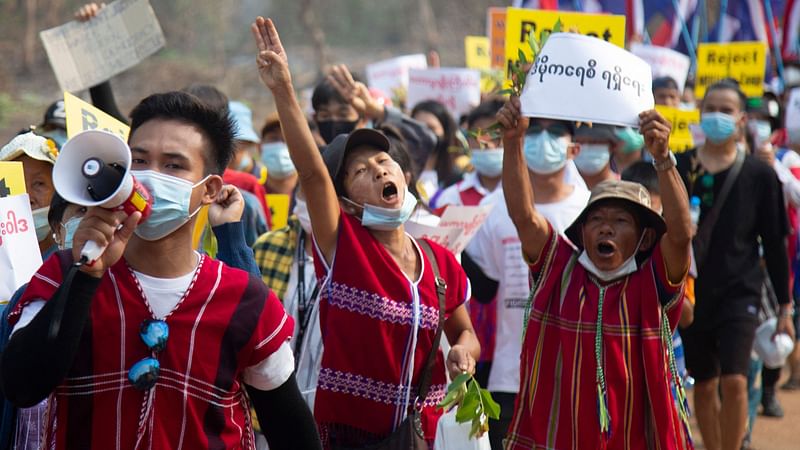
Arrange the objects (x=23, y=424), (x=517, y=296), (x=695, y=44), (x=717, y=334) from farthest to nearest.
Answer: (x=695, y=44) → (x=717, y=334) → (x=517, y=296) → (x=23, y=424)

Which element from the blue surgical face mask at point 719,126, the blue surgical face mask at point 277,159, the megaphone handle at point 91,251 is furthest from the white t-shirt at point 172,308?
the blue surgical face mask at point 277,159

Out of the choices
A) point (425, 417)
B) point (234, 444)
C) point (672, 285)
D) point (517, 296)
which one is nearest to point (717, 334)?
point (517, 296)

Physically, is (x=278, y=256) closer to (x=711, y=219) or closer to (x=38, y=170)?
(x=38, y=170)

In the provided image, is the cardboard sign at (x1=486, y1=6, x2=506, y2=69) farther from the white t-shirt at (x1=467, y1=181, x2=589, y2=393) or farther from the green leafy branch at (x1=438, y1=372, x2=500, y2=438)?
the green leafy branch at (x1=438, y1=372, x2=500, y2=438)

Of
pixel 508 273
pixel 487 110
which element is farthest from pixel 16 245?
pixel 487 110

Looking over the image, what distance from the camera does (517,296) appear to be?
6324 millimetres

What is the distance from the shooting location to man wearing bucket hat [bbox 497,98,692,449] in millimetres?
4672

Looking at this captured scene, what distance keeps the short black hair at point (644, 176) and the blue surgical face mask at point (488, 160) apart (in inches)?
63.9

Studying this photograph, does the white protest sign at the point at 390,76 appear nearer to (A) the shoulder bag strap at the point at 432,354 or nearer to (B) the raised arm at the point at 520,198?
(B) the raised arm at the point at 520,198

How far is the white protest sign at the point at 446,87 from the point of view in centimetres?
1150

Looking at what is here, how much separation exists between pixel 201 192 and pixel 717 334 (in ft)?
16.2

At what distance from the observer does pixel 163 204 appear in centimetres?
292

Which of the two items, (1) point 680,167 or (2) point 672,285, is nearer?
(2) point 672,285

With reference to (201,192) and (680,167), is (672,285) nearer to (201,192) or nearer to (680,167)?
(201,192)
